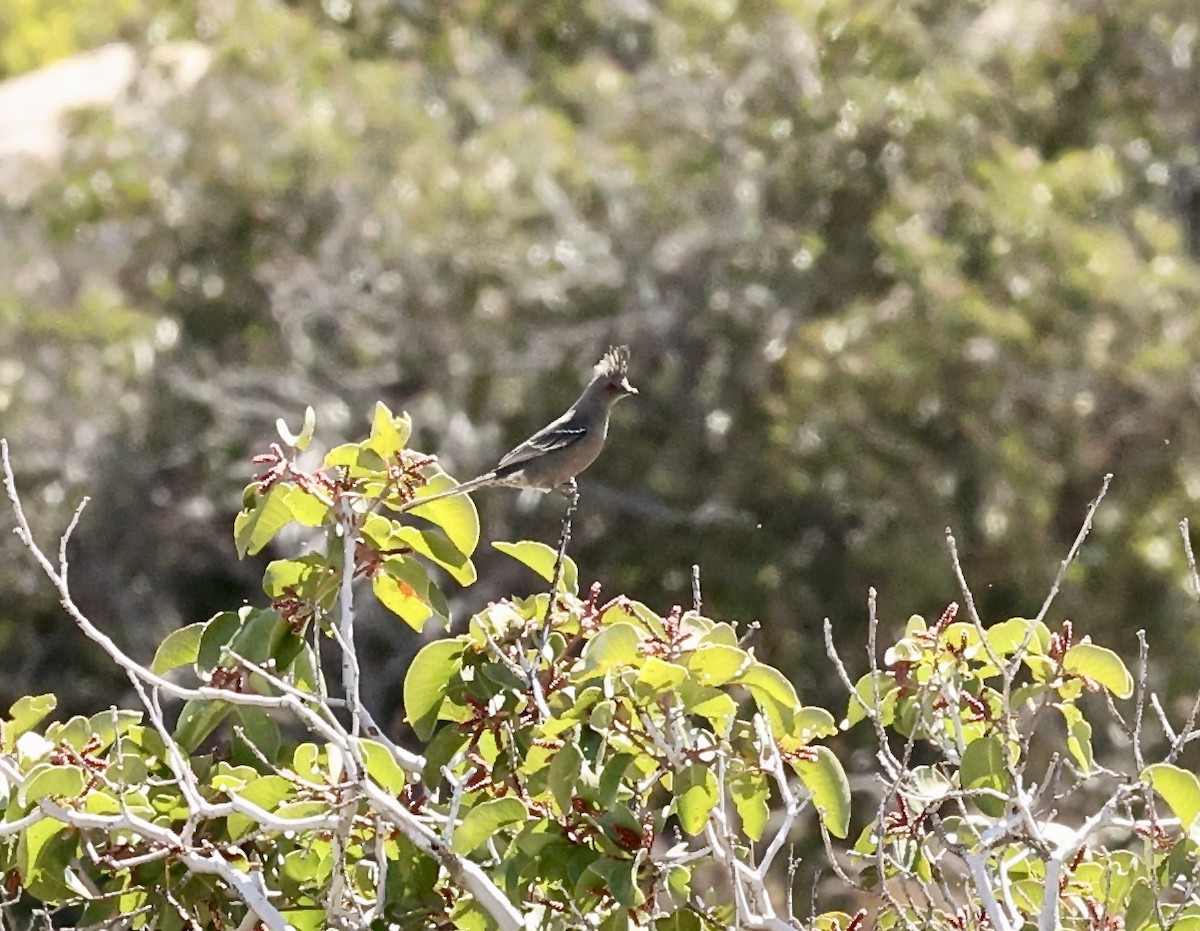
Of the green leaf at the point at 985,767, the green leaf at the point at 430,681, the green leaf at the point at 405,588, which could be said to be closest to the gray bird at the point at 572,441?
the green leaf at the point at 405,588

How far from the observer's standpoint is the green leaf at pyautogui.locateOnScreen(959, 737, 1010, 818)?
3.43 metres

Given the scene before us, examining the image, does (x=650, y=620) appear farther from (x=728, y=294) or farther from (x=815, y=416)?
(x=728, y=294)

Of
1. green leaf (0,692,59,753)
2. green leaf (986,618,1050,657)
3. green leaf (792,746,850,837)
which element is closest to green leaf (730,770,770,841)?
green leaf (792,746,850,837)

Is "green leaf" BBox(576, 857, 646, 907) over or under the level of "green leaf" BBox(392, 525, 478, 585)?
under

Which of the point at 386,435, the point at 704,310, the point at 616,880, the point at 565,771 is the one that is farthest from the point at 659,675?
the point at 704,310

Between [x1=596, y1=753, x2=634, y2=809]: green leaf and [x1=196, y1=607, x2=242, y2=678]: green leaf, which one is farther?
[x1=196, y1=607, x2=242, y2=678]: green leaf

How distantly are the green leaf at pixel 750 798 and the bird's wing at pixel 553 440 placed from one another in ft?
7.53

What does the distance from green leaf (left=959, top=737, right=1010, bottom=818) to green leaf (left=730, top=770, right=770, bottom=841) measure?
0.36 metres

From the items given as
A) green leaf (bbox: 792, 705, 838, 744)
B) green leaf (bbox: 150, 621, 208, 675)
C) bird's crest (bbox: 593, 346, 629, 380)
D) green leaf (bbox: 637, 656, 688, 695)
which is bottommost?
bird's crest (bbox: 593, 346, 629, 380)

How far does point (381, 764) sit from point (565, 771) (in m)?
0.41

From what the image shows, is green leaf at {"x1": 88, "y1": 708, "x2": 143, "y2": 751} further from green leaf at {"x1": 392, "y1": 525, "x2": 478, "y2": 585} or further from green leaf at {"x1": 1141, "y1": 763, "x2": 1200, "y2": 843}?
green leaf at {"x1": 1141, "y1": 763, "x2": 1200, "y2": 843}

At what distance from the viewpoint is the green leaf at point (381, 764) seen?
341 centimetres

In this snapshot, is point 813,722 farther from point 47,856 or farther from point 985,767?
point 47,856

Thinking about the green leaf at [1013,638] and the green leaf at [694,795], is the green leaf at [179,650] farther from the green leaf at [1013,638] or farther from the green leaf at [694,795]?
the green leaf at [1013,638]
